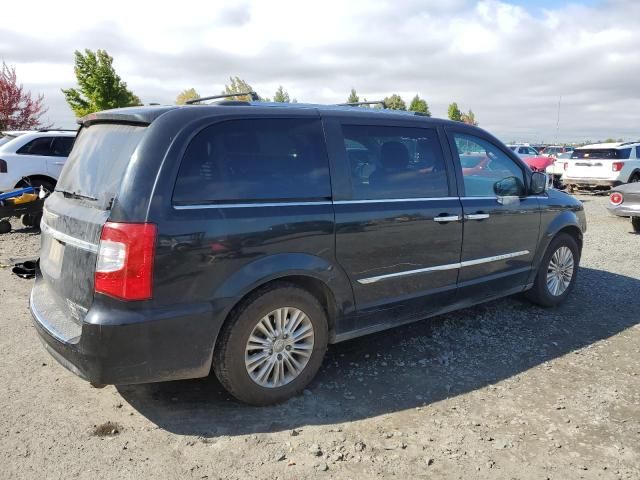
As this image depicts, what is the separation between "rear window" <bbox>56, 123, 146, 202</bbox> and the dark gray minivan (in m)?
0.01

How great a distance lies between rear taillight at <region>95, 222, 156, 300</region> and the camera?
2727 millimetres

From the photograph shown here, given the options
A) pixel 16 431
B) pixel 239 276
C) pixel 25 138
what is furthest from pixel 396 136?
Answer: pixel 25 138

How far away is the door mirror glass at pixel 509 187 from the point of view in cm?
465

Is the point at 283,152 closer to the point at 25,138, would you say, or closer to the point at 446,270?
the point at 446,270

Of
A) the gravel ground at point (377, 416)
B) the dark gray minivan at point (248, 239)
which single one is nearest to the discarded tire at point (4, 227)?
the gravel ground at point (377, 416)

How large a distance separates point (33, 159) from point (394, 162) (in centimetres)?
874

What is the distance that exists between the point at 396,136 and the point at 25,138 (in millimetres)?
8882

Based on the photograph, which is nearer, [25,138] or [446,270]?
[446,270]

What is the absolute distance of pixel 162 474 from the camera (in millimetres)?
2721

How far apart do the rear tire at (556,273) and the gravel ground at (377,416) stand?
2.02 feet

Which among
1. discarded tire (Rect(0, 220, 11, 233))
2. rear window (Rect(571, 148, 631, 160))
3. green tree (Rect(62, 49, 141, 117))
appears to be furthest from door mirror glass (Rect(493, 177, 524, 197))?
green tree (Rect(62, 49, 141, 117))

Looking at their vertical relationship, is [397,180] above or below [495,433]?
above

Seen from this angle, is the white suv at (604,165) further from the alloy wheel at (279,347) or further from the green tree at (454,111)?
the green tree at (454,111)

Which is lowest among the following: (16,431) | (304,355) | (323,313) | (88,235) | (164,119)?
(16,431)
